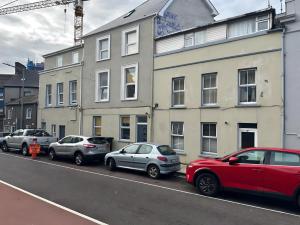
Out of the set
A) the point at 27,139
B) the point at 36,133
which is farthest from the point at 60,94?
the point at 27,139

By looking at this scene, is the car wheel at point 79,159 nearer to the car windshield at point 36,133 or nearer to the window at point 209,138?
the car windshield at point 36,133

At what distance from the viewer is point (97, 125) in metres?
23.2

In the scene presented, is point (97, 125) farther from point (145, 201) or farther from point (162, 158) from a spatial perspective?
point (145, 201)

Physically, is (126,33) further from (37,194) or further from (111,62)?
(37,194)

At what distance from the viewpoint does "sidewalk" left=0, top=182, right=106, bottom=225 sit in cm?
711

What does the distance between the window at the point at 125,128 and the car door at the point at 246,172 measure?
11169 mm

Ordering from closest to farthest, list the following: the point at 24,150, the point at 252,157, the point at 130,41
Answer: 1. the point at 252,157
2. the point at 130,41
3. the point at 24,150

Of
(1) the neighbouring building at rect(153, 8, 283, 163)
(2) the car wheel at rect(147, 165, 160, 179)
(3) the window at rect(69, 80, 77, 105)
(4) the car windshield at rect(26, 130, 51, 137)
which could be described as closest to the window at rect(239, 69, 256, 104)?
(1) the neighbouring building at rect(153, 8, 283, 163)

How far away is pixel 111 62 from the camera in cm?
2203

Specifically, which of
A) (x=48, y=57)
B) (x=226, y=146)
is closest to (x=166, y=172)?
(x=226, y=146)

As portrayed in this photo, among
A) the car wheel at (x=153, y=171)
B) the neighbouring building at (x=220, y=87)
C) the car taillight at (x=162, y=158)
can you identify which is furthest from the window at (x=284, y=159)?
the car wheel at (x=153, y=171)

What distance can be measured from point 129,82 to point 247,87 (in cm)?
835

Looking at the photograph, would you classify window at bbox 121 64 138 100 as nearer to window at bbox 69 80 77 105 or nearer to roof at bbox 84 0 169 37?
roof at bbox 84 0 169 37

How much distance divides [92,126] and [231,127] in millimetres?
11434
